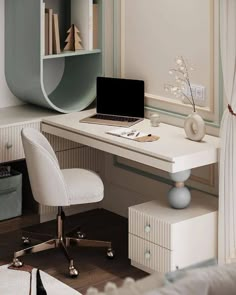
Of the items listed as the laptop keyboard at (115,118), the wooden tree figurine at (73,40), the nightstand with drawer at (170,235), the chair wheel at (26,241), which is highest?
the wooden tree figurine at (73,40)

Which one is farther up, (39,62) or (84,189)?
(39,62)

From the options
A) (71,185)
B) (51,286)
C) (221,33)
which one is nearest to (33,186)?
(71,185)

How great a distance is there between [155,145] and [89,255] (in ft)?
2.88

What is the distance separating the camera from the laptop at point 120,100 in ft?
17.6

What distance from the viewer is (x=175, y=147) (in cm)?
473

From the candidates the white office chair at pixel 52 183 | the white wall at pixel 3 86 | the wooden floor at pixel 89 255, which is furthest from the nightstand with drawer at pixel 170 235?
the white wall at pixel 3 86

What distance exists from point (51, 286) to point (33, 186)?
2.01ft

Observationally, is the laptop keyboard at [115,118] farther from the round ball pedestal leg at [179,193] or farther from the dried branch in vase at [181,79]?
the round ball pedestal leg at [179,193]

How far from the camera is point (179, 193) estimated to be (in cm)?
483

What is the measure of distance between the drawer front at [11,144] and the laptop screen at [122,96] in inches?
20.6

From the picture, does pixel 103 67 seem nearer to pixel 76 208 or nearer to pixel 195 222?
pixel 76 208

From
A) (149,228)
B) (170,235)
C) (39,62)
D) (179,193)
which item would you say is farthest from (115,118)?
(170,235)

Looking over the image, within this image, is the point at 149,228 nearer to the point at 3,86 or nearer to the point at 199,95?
the point at 199,95

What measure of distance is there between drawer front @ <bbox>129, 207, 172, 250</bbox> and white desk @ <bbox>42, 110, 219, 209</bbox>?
0.28m
